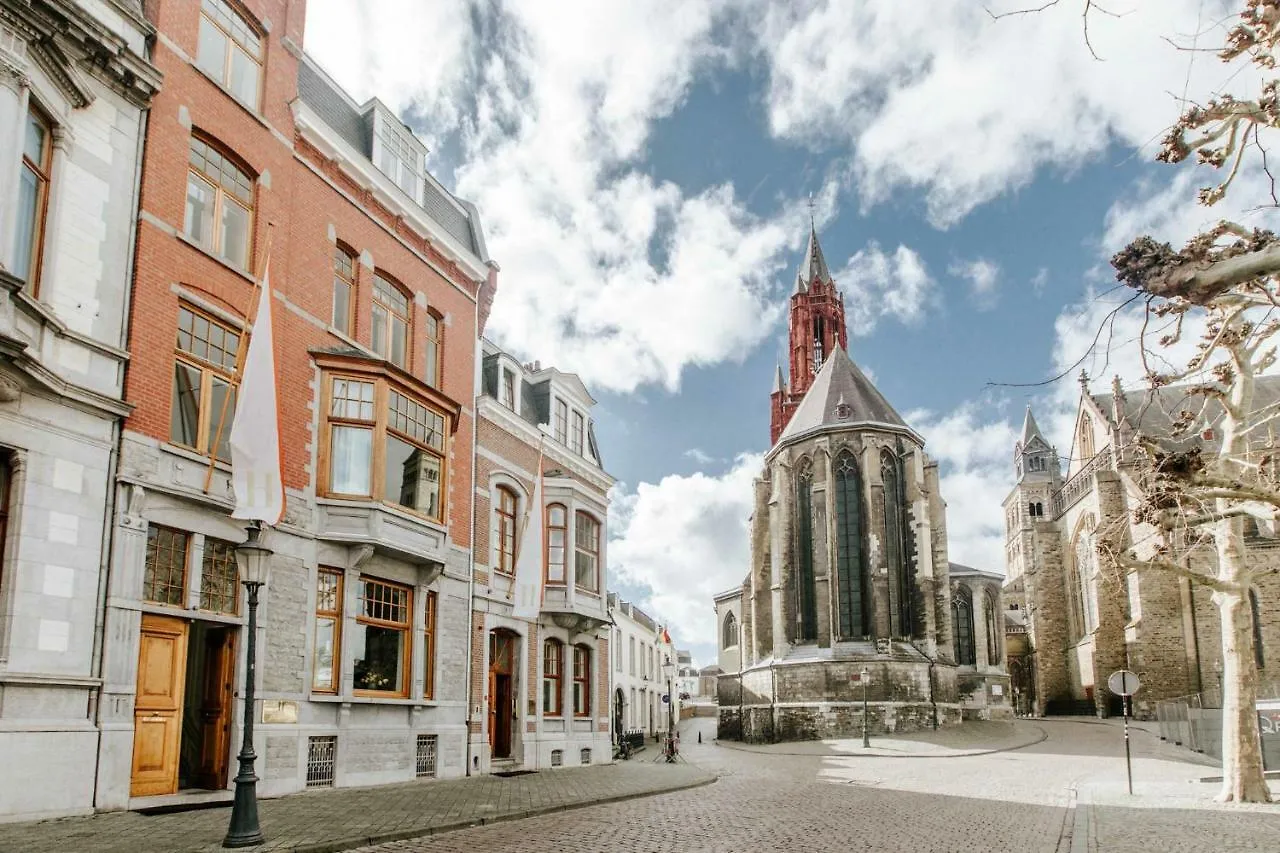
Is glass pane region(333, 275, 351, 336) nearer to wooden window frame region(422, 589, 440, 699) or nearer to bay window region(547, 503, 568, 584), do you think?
wooden window frame region(422, 589, 440, 699)

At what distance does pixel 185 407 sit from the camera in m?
13.8

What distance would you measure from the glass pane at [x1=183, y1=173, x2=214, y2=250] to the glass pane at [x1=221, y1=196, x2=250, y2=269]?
26 centimetres

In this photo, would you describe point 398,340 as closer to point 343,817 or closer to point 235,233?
point 235,233

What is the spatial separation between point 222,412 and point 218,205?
322cm

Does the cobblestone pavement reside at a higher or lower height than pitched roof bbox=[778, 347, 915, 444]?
lower

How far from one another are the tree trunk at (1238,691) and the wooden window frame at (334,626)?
1442 cm

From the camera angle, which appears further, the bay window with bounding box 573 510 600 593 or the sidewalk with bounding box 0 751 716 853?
the bay window with bounding box 573 510 600 593

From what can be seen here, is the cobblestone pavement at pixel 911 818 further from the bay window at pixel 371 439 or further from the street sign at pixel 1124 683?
the bay window at pixel 371 439

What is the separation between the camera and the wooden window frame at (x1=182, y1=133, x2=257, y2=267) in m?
14.4


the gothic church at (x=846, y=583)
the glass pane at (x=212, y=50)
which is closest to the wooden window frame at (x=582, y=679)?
the glass pane at (x=212, y=50)

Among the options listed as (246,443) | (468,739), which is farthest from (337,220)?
(468,739)

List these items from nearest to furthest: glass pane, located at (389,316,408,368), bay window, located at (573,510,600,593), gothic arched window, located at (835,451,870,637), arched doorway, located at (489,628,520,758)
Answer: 1. glass pane, located at (389,316,408,368)
2. arched doorway, located at (489,628,520,758)
3. bay window, located at (573,510,600,593)
4. gothic arched window, located at (835,451,870,637)

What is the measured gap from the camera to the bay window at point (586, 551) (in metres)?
25.3

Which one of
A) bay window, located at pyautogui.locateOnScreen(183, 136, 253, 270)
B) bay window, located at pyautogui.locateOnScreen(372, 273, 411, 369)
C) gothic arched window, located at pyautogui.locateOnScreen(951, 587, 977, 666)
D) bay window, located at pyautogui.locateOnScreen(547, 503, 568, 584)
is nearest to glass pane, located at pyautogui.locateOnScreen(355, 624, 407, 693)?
bay window, located at pyautogui.locateOnScreen(372, 273, 411, 369)
